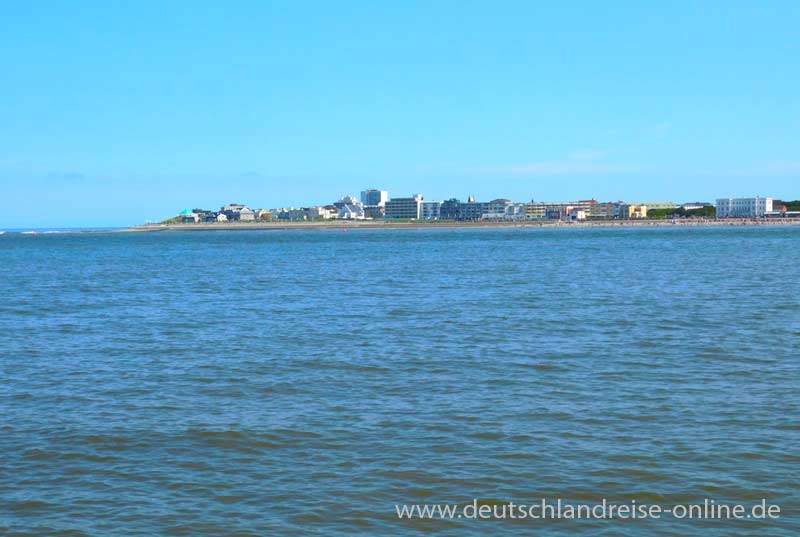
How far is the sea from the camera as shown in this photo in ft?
29.8

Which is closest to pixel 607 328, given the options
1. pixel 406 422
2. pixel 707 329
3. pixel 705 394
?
pixel 707 329

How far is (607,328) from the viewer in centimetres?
2183

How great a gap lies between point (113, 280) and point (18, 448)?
3663 cm

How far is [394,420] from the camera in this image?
12.4 m

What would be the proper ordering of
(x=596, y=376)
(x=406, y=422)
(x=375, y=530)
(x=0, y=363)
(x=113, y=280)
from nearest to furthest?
(x=375, y=530) < (x=406, y=422) < (x=596, y=376) < (x=0, y=363) < (x=113, y=280)

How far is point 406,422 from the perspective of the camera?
12258 millimetres

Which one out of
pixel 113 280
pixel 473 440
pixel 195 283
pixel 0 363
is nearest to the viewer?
pixel 473 440

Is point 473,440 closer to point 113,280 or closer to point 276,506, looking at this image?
point 276,506

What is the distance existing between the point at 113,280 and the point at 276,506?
40.0m

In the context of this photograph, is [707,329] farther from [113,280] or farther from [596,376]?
[113,280]

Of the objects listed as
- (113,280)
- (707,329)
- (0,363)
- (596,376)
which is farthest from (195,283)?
(596,376)

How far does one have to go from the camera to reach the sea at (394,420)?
9.09 meters

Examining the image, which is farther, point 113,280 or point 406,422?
point 113,280

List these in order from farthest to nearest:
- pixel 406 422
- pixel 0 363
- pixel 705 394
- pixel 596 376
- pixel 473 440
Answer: pixel 0 363 → pixel 596 376 → pixel 705 394 → pixel 406 422 → pixel 473 440
